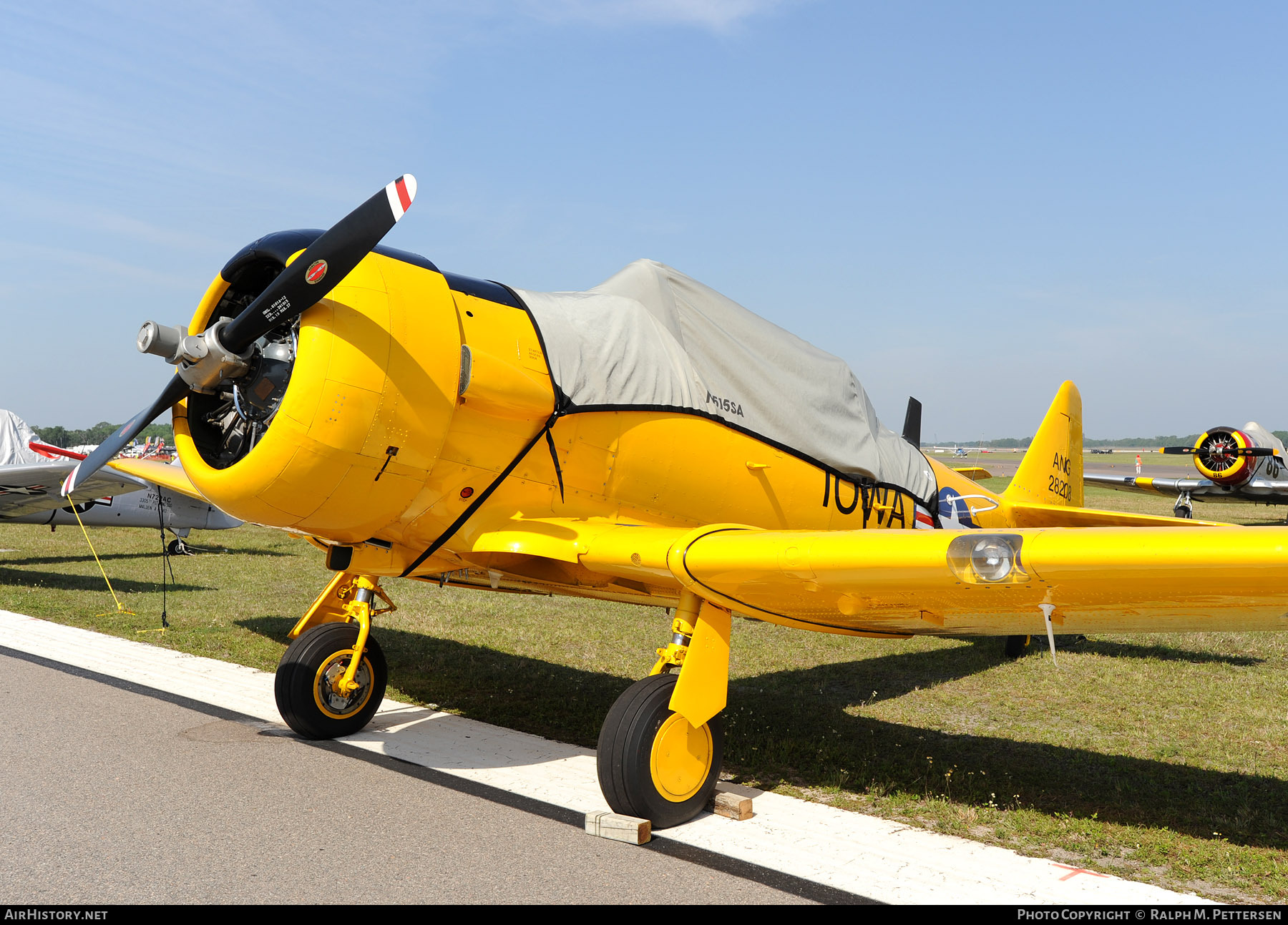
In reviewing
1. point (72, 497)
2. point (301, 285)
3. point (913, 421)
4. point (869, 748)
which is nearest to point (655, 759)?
point (869, 748)

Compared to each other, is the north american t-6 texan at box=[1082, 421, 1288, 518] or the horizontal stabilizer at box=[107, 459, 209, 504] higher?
the north american t-6 texan at box=[1082, 421, 1288, 518]

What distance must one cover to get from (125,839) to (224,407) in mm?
2057

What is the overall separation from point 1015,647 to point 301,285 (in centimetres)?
738

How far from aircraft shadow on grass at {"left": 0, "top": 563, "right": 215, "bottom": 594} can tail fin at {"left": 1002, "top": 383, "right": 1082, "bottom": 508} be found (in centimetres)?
995

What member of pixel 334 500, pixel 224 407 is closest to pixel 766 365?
pixel 334 500

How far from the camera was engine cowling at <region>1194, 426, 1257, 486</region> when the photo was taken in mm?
27625

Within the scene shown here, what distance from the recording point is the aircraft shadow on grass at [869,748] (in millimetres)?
4500

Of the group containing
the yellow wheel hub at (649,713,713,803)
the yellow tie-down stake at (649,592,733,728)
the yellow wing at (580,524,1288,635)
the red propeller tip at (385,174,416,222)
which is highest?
the red propeller tip at (385,174,416,222)

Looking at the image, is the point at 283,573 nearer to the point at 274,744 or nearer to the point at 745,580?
the point at 274,744

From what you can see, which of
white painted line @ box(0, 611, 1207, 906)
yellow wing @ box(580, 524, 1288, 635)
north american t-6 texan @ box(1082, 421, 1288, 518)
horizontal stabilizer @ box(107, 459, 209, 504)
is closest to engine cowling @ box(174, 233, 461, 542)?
yellow wing @ box(580, 524, 1288, 635)

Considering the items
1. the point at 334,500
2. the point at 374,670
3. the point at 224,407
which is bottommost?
the point at 374,670

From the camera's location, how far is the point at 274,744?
522 cm

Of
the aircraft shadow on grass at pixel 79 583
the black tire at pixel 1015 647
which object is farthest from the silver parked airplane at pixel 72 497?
the black tire at pixel 1015 647

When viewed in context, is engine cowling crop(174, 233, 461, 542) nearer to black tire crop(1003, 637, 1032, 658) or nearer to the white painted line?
the white painted line
